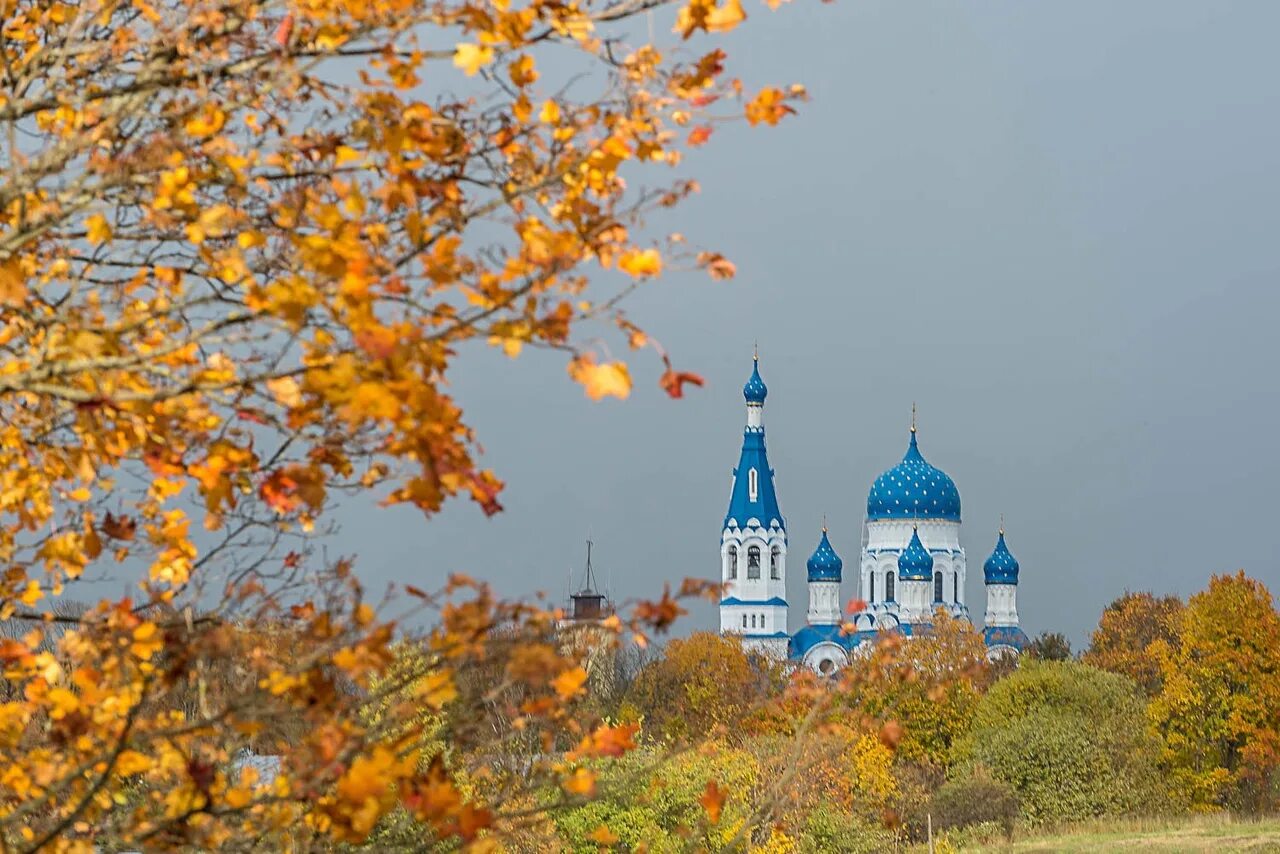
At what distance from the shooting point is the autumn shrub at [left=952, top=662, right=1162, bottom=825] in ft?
133

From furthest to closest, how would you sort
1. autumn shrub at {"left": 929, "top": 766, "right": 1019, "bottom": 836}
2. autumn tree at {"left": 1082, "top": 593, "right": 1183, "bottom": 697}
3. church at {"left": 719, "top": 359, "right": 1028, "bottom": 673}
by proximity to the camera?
church at {"left": 719, "top": 359, "right": 1028, "bottom": 673}, autumn tree at {"left": 1082, "top": 593, "right": 1183, "bottom": 697}, autumn shrub at {"left": 929, "top": 766, "right": 1019, "bottom": 836}

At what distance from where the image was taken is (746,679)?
204 ft

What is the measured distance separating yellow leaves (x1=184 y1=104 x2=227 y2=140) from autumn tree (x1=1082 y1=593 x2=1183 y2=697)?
60.5 meters

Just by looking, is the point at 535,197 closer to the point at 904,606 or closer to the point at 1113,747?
the point at 1113,747

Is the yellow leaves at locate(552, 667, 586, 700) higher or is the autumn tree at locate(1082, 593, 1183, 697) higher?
the autumn tree at locate(1082, 593, 1183, 697)

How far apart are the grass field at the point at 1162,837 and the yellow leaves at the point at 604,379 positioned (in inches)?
1200

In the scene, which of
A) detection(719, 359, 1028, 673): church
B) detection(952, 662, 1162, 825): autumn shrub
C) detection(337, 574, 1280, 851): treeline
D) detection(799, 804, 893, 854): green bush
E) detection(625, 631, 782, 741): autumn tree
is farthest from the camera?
detection(719, 359, 1028, 673): church

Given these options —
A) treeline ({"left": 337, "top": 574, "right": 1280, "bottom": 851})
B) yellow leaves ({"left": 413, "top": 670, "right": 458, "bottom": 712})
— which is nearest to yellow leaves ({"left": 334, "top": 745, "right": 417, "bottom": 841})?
yellow leaves ({"left": 413, "top": 670, "right": 458, "bottom": 712})

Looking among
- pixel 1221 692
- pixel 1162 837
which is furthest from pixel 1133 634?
pixel 1162 837

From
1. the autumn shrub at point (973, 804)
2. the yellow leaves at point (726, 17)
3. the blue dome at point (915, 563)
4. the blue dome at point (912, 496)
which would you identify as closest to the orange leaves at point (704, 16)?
the yellow leaves at point (726, 17)

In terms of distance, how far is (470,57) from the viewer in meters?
3.82

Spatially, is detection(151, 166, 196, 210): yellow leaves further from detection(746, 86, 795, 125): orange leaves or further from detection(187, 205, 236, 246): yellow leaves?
detection(746, 86, 795, 125): orange leaves

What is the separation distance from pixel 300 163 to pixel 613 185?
0.77 m

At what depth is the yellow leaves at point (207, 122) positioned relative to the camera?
3.99 metres
